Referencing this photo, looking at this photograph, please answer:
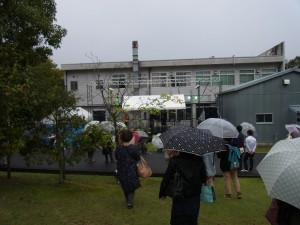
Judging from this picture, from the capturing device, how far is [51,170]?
12.1m

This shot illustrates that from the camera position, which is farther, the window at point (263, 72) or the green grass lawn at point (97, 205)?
the window at point (263, 72)

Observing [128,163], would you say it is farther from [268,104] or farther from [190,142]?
[268,104]

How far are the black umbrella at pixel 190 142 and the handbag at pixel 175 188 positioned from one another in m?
0.35

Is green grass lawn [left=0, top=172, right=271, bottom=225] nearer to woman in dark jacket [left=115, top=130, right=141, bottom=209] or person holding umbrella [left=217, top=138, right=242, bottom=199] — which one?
person holding umbrella [left=217, top=138, right=242, bottom=199]

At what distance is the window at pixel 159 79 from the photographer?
30.9 m

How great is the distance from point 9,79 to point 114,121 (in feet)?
10.1

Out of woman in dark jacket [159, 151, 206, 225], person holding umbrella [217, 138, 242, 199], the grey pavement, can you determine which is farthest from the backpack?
the grey pavement

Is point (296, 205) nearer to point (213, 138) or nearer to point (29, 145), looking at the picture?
point (213, 138)

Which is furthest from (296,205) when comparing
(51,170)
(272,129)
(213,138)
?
(272,129)

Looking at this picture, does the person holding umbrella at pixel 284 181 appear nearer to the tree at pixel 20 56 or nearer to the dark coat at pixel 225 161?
the dark coat at pixel 225 161

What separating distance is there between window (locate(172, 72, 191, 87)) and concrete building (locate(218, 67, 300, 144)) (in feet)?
25.2

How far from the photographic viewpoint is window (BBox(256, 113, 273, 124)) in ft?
78.7

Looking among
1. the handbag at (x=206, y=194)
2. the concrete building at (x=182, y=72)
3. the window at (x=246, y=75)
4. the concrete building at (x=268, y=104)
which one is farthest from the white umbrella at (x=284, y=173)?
the window at (x=246, y=75)

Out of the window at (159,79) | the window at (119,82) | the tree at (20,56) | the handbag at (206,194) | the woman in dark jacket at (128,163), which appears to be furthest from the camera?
the window at (159,79)
